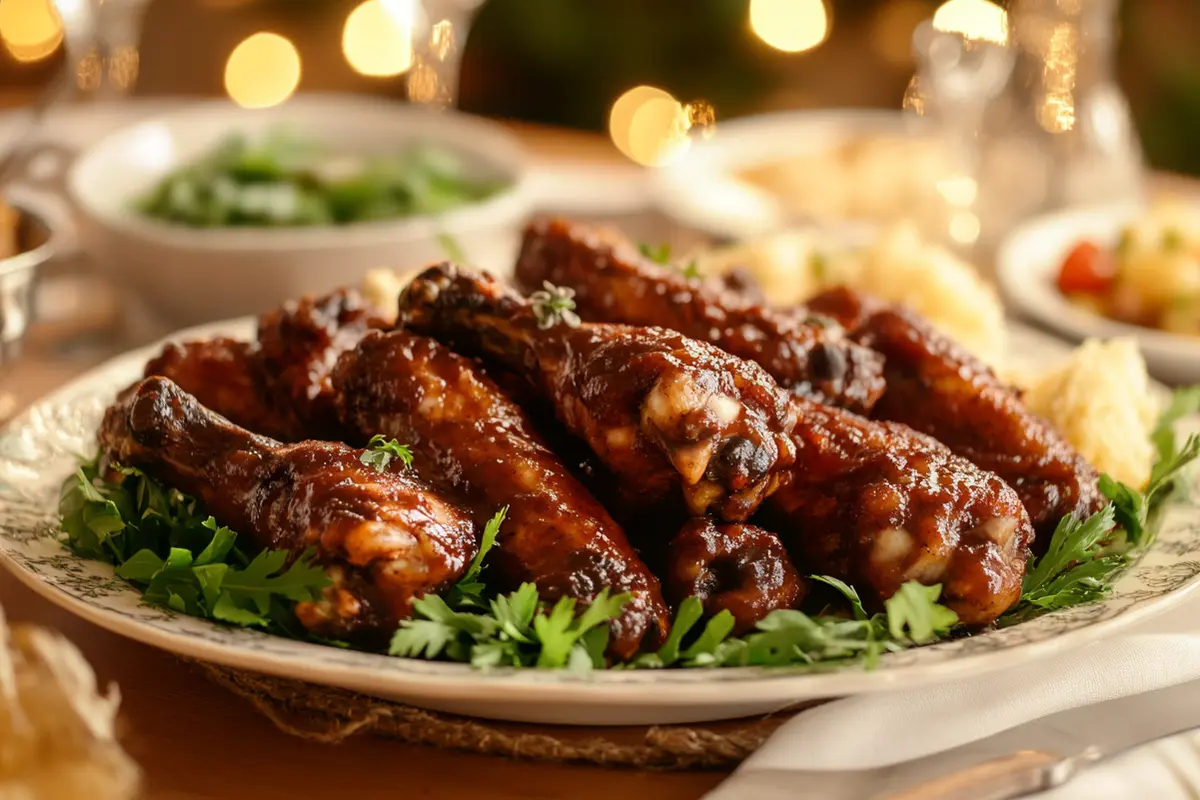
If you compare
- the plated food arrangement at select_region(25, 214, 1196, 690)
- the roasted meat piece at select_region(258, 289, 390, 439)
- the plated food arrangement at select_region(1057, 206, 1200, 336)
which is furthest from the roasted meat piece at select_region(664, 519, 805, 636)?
the plated food arrangement at select_region(1057, 206, 1200, 336)

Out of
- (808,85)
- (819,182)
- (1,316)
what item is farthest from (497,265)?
(808,85)

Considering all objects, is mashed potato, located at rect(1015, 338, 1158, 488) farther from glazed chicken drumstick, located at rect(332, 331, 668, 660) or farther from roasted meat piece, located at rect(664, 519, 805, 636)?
glazed chicken drumstick, located at rect(332, 331, 668, 660)

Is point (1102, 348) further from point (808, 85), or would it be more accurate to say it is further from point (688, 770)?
point (808, 85)

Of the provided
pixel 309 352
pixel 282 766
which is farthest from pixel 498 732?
pixel 309 352

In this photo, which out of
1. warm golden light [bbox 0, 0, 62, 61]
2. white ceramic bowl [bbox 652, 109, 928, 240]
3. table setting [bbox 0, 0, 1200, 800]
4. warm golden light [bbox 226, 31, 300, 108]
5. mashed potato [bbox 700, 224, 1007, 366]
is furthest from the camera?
warm golden light [bbox 226, 31, 300, 108]

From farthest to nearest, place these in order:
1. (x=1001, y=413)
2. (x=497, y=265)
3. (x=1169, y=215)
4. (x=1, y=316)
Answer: (x=1169, y=215)
(x=497, y=265)
(x=1, y=316)
(x=1001, y=413)

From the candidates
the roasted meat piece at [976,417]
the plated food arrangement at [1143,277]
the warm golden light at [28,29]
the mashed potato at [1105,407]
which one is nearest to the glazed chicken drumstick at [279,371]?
the roasted meat piece at [976,417]

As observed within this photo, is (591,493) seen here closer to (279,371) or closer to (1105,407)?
(279,371)
